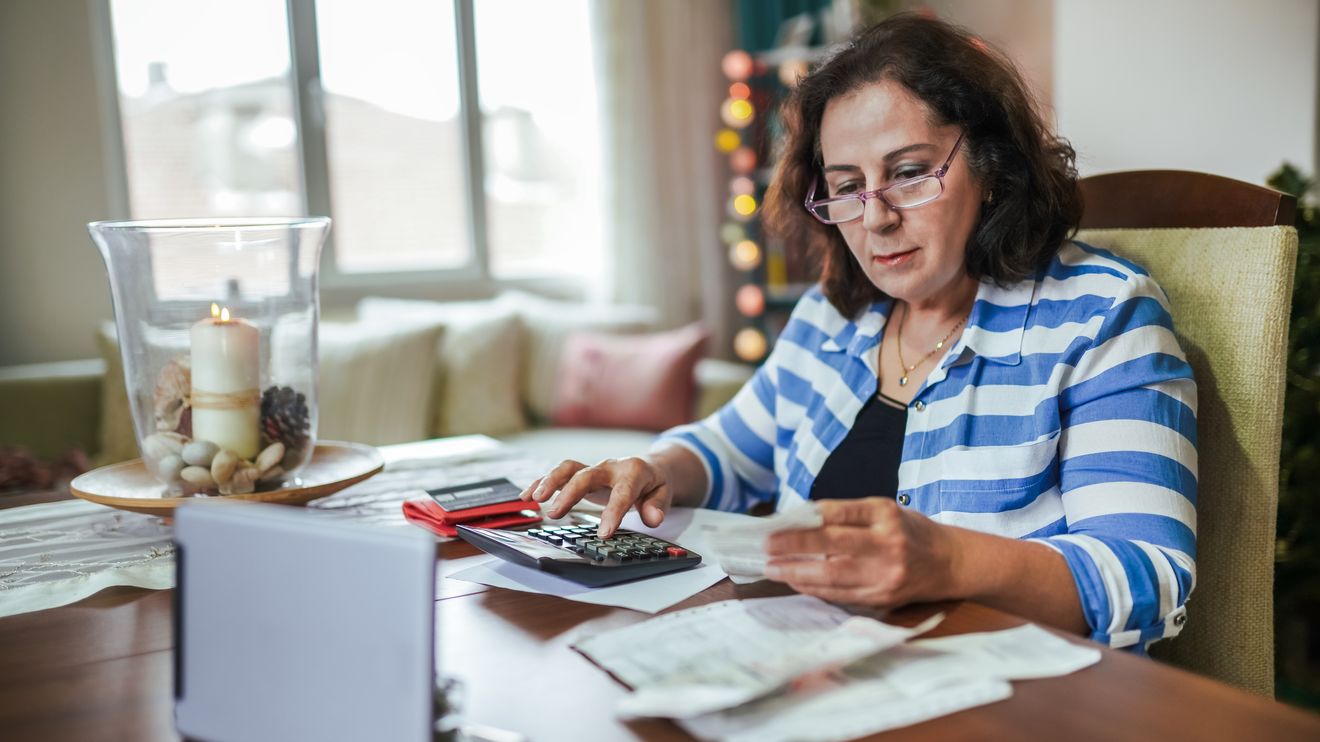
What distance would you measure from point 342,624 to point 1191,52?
298cm

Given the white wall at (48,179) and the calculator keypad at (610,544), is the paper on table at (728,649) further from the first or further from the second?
the white wall at (48,179)

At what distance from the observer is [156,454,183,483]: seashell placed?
1100 mm

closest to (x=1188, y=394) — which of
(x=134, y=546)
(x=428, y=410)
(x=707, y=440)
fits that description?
(x=707, y=440)

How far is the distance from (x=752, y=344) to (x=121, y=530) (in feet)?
10.3

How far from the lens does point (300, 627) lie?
0.58 meters

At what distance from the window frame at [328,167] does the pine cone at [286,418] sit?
2.70 m

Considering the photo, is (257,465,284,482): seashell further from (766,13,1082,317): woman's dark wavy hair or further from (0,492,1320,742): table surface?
(766,13,1082,317): woman's dark wavy hair

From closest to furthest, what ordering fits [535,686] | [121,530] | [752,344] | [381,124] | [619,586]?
[535,686]
[619,586]
[121,530]
[381,124]
[752,344]

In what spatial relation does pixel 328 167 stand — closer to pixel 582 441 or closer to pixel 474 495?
pixel 582 441

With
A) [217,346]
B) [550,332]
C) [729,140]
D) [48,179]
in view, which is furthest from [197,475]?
[729,140]

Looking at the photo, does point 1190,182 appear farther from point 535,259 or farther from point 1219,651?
point 535,259

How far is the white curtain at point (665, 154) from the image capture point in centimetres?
415

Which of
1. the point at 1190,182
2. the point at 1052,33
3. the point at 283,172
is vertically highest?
the point at 1052,33

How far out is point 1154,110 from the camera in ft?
9.60
